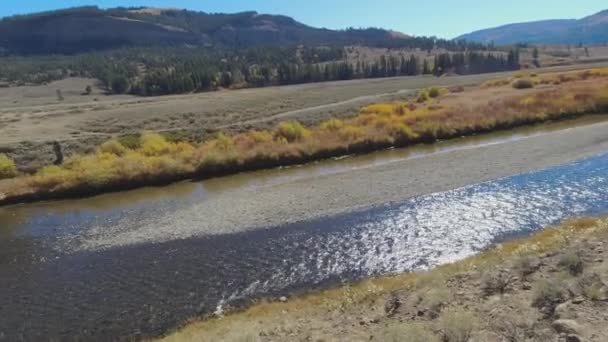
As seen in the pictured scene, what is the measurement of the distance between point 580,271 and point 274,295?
9.01 metres

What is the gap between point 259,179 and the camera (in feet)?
118

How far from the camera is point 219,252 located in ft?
70.6

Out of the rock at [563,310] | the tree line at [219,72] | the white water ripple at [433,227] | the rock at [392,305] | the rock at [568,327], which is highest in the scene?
the tree line at [219,72]

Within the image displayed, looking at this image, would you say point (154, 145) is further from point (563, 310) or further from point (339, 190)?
point (563, 310)

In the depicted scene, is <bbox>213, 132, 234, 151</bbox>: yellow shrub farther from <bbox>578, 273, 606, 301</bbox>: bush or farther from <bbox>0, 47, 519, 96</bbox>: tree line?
<bbox>0, 47, 519, 96</bbox>: tree line

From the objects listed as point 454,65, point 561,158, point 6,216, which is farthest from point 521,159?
point 454,65

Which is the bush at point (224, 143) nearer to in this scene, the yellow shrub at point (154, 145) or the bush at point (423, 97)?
the yellow shrub at point (154, 145)

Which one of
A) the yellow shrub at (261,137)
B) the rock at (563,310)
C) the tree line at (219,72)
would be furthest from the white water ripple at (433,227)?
the tree line at (219,72)

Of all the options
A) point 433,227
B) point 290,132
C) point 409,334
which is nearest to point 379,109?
point 290,132

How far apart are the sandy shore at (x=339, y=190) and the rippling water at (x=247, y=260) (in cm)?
148

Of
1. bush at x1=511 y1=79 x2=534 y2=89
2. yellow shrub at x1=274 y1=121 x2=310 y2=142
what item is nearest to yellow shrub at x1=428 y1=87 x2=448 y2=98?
bush at x1=511 y1=79 x2=534 y2=89

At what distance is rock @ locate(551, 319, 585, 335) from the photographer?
9102mm

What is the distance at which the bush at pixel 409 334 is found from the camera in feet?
31.9

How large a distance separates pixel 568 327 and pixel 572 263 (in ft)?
13.2
